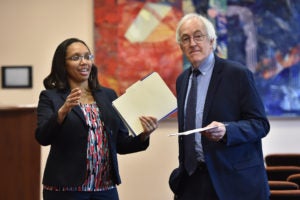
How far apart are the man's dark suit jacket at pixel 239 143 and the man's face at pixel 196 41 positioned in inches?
6.2

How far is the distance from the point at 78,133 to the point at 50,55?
271cm

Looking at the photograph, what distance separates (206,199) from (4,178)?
1524 millimetres

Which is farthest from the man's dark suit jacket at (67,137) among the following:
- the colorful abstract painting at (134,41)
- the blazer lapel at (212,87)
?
the colorful abstract painting at (134,41)

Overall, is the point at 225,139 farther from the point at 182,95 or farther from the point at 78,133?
the point at 78,133

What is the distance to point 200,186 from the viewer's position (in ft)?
6.71

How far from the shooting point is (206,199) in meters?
2.03

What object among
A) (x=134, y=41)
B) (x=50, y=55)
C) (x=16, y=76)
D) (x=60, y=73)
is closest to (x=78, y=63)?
(x=60, y=73)

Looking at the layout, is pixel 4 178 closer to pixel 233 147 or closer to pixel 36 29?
pixel 233 147

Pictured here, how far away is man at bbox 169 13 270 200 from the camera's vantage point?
1.98 meters

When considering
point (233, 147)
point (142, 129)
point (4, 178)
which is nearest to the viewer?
point (233, 147)

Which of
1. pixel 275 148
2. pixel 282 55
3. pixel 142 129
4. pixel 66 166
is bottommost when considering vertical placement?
pixel 275 148

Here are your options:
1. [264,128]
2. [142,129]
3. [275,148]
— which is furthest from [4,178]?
[275,148]

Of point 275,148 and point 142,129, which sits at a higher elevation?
point 142,129

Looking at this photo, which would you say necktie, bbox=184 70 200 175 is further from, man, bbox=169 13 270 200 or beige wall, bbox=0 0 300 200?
beige wall, bbox=0 0 300 200
